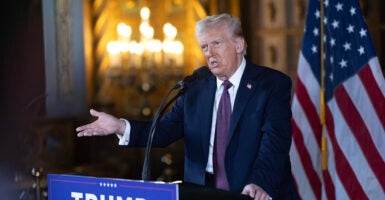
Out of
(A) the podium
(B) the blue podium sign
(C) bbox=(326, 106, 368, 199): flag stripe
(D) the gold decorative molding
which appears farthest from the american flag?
(D) the gold decorative molding

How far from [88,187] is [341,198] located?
215cm

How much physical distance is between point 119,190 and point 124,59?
6630 millimetres

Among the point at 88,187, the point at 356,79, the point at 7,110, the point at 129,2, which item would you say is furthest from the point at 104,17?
the point at 88,187

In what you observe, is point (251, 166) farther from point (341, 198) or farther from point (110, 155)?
point (110, 155)

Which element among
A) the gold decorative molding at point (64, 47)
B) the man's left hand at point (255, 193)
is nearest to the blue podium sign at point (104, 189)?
the man's left hand at point (255, 193)

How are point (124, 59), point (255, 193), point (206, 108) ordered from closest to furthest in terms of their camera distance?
1. point (255, 193)
2. point (206, 108)
3. point (124, 59)

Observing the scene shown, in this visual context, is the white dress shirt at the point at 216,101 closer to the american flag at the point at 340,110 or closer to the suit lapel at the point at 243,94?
the suit lapel at the point at 243,94

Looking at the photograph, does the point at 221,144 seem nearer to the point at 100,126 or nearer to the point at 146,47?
the point at 100,126

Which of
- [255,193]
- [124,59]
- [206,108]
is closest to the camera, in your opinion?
[255,193]

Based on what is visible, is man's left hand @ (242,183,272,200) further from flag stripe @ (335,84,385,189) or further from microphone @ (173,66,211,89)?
flag stripe @ (335,84,385,189)

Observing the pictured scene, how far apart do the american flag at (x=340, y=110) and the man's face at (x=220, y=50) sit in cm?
134

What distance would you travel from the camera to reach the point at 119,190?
1.88 meters

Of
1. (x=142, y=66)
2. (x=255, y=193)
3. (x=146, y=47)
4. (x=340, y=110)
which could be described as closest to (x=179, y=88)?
(x=255, y=193)

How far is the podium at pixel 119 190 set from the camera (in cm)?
179
